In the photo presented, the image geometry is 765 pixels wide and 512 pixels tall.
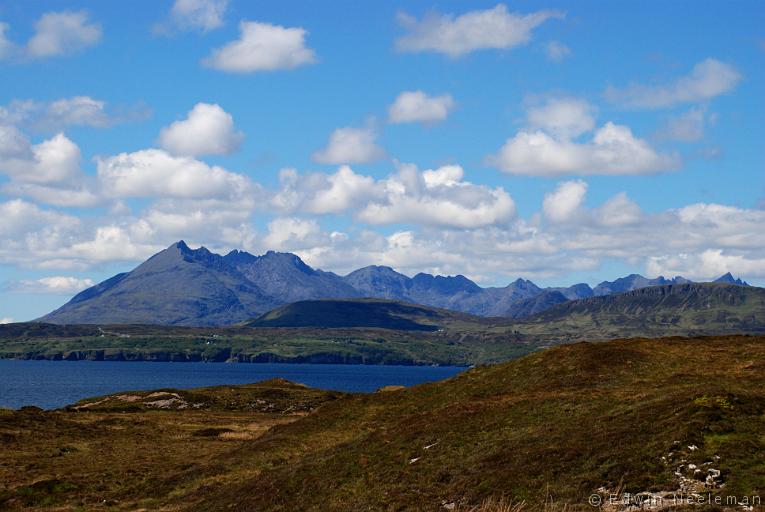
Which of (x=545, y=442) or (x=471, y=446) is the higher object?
(x=545, y=442)

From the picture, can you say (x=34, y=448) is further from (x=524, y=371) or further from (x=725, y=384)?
(x=725, y=384)

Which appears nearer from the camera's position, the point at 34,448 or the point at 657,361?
the point at 657,361

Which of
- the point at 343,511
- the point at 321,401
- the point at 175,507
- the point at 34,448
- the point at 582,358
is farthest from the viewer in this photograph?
the point at 321,401

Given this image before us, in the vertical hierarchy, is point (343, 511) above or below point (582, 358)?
below

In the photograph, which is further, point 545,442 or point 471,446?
point 471,446

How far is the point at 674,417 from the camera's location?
39.6 meters

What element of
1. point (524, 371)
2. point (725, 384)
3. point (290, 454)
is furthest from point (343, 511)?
point (524, 371)

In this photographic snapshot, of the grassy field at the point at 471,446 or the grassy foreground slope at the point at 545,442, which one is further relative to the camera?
the grassy field at the point at 471,446

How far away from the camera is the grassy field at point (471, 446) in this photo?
35531mm

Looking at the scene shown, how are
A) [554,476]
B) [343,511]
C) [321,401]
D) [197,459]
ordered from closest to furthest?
[554,476]
[343,511]
[197,459]
[321,401]

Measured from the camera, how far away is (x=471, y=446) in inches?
1793

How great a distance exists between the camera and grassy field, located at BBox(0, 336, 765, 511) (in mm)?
35531

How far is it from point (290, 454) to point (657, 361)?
31.7 metres

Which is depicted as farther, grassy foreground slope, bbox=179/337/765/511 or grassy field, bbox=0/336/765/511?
grassy field, bbox=0/336/765/511
